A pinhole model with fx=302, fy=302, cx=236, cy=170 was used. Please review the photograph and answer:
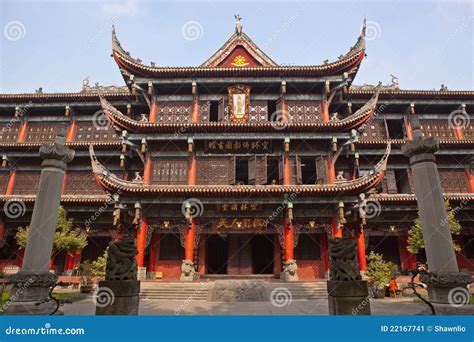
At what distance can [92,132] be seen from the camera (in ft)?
65.5

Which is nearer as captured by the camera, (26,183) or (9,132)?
(26,183)

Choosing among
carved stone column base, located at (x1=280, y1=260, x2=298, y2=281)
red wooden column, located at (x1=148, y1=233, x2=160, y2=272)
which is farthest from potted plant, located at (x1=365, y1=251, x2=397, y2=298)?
red wooden column, located at (x1=148, y1=233, x2=160, y2=272)

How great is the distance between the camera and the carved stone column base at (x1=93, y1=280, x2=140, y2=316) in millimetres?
5926

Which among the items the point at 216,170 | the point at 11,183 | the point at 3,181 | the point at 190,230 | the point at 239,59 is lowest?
the point at 190,230

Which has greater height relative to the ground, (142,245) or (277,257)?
(142,245)

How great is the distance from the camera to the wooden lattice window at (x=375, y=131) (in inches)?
760

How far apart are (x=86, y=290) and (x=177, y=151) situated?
808cm

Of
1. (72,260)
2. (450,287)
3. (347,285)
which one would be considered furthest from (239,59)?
(450,287)

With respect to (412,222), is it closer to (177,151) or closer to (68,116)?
(177,151)

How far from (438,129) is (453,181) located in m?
3.49

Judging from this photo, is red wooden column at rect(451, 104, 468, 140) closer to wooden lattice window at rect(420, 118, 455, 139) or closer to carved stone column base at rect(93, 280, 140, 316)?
wooden lattice window at rect(420, 118, 455, 139)

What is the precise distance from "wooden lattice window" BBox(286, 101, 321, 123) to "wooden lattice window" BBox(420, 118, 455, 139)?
725 cm

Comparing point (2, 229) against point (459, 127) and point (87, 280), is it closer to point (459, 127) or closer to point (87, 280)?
point (87, 280)

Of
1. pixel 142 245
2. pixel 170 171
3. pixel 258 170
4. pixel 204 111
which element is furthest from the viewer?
pixel 204 111
